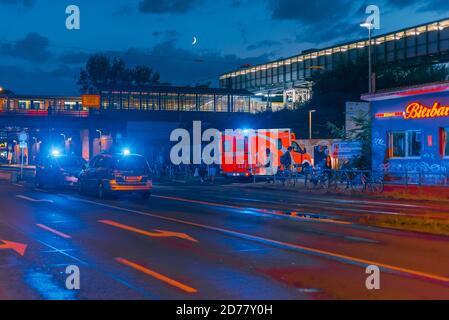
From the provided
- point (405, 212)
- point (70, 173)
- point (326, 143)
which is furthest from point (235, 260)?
point (326, 143)

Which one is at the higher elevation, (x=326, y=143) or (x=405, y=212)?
(x=326, y=143)

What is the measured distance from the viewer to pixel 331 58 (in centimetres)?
8262

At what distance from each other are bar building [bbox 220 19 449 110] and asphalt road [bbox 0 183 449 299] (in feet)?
159

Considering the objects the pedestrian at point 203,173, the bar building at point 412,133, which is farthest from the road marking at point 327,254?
the pedestrian at point 203,173

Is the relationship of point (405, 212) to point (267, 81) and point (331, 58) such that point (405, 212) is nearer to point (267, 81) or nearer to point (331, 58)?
point (331, 58)

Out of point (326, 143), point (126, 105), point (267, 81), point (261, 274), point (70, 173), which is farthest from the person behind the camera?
point (267, 81)

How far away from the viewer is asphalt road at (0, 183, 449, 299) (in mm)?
8719

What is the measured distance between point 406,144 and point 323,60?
54043 mm

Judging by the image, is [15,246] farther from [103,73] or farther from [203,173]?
[103,73]

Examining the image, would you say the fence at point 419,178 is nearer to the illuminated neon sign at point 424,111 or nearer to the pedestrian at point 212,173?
the illuminated neon sign at point 424,111

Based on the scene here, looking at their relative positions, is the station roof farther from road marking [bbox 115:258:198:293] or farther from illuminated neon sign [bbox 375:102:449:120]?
road marking [bbox 115:258:198:293]

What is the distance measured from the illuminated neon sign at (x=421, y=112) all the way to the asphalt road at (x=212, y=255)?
10.2 metres
